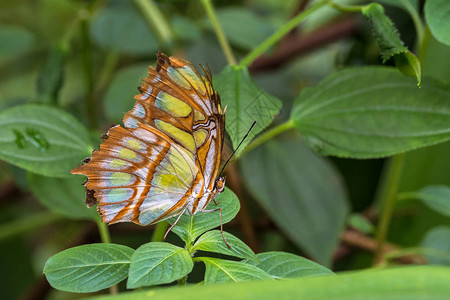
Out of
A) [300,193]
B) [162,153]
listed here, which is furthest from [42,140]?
[300,193]

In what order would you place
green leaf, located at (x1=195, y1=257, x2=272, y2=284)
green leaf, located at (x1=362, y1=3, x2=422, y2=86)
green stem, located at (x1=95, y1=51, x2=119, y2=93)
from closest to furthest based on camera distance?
green leaf, located at (x1=195, y1=257, x2=272, y2=284)
green leaf, located at (x1=362, y1=3, x2=422, y2=86)
green stem, located at (x1=95, y1=51, x2=119, y2=93)

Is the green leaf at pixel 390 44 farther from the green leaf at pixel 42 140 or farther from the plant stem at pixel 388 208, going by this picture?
the green leaf at pixel 42 140

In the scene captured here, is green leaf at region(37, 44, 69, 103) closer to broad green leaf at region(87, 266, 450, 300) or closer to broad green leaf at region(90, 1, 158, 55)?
broad green leaf at region(90, 1, 158, 55)

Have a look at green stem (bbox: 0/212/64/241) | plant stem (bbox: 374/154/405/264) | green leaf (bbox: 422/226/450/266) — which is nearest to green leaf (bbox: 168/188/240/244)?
plant stem (bbox: 374/154/405/264)

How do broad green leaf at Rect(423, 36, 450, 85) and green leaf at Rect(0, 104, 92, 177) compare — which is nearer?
green leaf at Rect(0, 104, 92, 177)

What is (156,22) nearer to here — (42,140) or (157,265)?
(42,140)

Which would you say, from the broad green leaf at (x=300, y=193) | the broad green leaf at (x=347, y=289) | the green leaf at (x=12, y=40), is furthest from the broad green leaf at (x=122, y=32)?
the broad green leaf at (x=347, y=289)

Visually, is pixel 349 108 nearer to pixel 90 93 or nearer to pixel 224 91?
pixel 224 91
